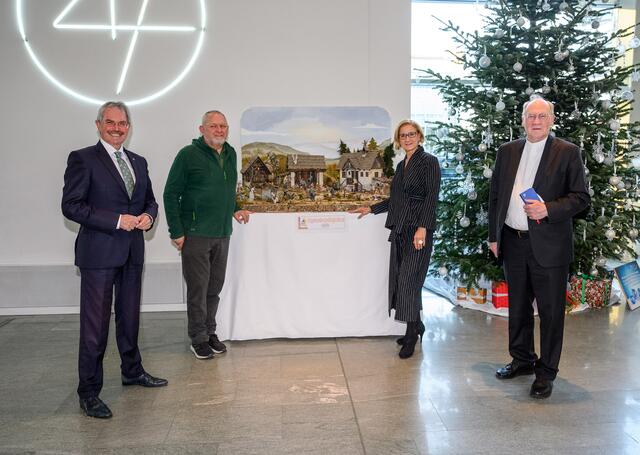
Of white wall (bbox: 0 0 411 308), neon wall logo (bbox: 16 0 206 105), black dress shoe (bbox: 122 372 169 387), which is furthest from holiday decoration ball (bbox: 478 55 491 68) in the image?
black dress shoe (bbox: 122 372 169 387)

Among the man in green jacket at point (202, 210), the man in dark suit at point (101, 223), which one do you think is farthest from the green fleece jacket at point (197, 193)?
the man in dark suit at point (101, 223)

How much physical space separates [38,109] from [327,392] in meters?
3.51

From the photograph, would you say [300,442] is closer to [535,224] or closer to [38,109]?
[535,224]

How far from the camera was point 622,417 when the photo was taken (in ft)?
8.78

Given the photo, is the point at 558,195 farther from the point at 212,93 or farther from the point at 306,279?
the point at 212,93

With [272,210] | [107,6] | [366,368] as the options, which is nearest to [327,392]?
[366,368]

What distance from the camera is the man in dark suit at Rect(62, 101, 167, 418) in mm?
2654

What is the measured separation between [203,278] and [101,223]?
3.23 feet

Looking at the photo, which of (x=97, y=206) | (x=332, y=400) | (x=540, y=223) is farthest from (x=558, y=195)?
(x=97, y=206)

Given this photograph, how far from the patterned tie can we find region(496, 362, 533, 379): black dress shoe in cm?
225

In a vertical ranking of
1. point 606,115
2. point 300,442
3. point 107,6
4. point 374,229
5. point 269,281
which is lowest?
point 300,442

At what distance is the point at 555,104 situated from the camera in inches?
183

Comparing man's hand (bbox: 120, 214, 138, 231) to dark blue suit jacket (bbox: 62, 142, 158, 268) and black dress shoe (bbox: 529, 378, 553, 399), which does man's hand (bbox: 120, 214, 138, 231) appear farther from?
black dress shoe (bbox: 529, 378, 553, 399)

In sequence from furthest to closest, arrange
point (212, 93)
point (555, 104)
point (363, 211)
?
point (212, 93) < point (555, 104) < point (363, 211)
